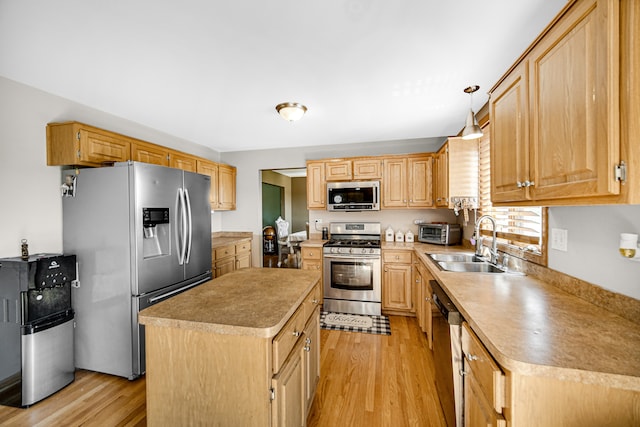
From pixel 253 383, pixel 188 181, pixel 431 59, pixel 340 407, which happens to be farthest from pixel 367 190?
pixel 253 383

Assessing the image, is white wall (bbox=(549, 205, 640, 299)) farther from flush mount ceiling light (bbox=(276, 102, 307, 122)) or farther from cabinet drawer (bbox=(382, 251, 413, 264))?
flush mount ceiling light (bbox=(276, 102, 307, 122))

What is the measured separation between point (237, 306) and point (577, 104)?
1694mm

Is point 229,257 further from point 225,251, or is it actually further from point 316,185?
point 316,185

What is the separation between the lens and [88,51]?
5.71ft

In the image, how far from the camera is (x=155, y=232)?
2375 millimetres

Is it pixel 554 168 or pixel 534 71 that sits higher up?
pixel 534 71

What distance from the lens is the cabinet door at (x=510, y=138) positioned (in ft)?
4.31

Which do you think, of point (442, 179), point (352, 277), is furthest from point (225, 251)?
point (442, 179)

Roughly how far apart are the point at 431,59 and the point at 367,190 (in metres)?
2.02

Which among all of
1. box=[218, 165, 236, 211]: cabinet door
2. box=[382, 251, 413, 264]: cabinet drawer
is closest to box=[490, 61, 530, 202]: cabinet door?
box=[382, 251, 413, 264]: cabinet drawer

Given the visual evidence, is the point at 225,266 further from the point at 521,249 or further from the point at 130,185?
the point at 521,249

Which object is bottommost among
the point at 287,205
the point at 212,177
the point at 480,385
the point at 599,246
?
the point at 480,385

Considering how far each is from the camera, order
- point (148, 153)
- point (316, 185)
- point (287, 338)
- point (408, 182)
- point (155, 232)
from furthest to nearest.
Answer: point (316, 185) < point (408, 182) < point (148, 153) < point (155, 232) < point (287, 338)

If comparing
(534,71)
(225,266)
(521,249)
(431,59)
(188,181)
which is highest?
(431,59)
